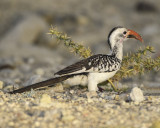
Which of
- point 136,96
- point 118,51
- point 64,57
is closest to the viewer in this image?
point 136,96

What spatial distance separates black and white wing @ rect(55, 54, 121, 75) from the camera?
5398mm

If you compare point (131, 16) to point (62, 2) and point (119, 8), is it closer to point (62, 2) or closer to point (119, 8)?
point (119, 8)

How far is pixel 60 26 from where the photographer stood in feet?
57.8

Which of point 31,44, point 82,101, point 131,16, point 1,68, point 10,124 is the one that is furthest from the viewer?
point 131,16

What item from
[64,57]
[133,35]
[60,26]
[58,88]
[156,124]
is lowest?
[156,124]

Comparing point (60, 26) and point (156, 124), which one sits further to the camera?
point (60, 26)

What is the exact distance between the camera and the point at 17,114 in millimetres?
3846

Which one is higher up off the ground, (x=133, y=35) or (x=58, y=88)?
(x=133, y=35)

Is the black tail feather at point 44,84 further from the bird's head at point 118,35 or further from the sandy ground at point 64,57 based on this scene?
the bird's head at point 118,35

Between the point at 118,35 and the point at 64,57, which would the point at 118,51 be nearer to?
the point at 118,35

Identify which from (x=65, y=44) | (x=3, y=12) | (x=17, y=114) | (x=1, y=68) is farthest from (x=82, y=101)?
(x=3, y=12)

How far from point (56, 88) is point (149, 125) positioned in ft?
7.80

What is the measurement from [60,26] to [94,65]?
1234 centimetres

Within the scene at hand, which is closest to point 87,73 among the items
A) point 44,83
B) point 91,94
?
point 91,94
